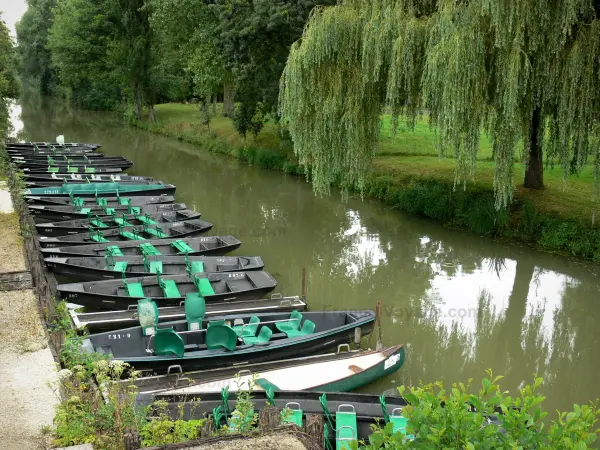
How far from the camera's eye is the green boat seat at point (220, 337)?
26.8ft

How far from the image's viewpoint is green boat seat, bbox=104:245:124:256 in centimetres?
1175

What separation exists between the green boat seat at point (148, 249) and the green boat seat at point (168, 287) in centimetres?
128

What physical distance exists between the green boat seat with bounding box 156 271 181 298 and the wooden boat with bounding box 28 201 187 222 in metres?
4.57

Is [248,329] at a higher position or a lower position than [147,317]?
lower

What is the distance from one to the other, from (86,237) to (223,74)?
53.2ft

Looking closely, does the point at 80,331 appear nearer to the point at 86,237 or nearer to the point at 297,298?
the point at 297,298

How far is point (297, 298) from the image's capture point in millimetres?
10188

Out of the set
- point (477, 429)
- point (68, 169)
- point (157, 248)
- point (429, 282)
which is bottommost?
point (429, 282)

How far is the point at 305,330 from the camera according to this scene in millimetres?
9094

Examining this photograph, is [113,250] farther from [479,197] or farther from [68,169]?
[68,169]

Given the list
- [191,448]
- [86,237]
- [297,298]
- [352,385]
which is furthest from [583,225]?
[191,448]

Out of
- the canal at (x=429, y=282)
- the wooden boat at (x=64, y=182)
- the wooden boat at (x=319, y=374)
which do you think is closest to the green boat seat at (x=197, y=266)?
the canal at (x=429, y=282)

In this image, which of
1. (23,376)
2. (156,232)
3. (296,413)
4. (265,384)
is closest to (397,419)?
(296,413)

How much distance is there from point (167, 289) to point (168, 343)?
258 cm
